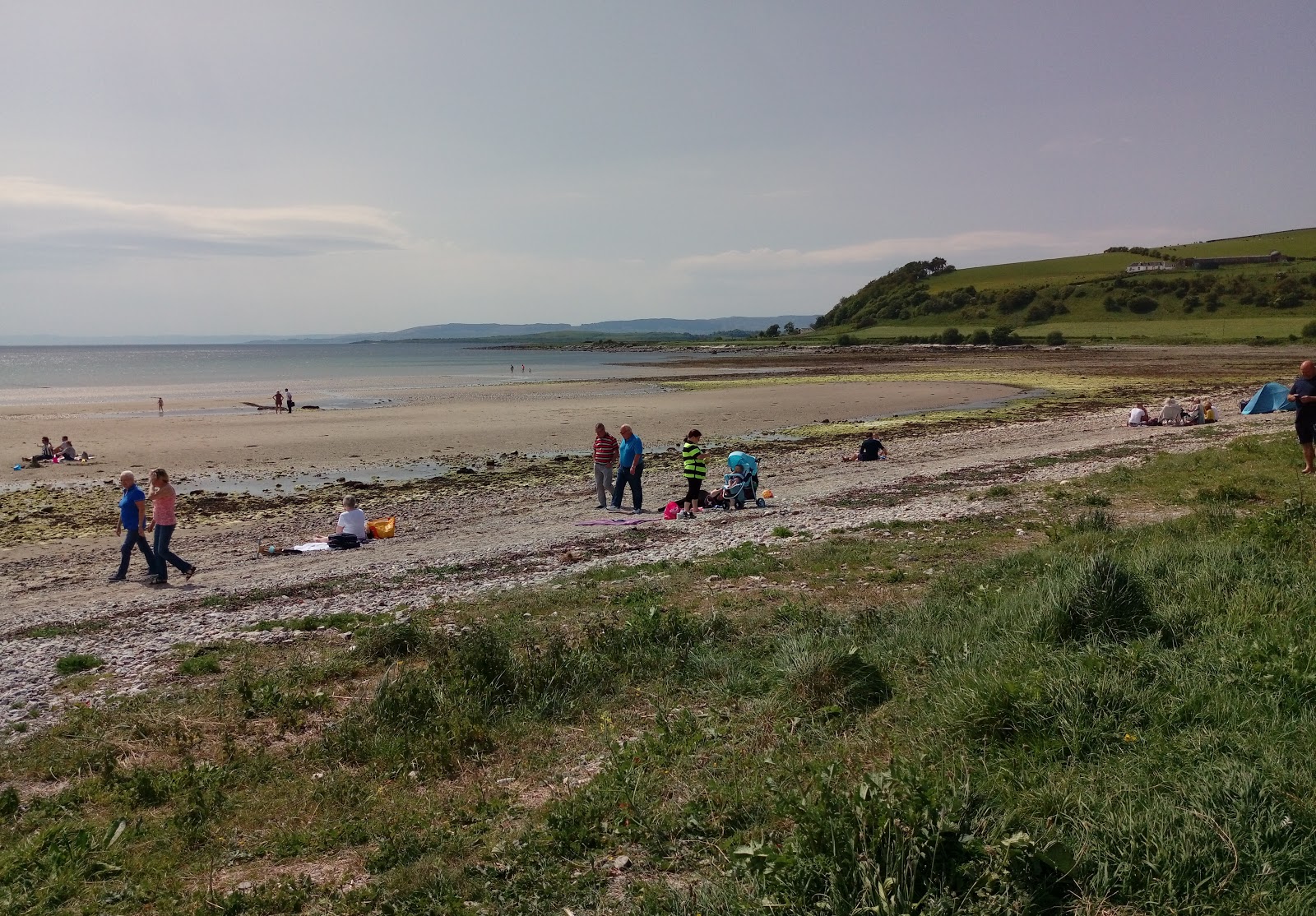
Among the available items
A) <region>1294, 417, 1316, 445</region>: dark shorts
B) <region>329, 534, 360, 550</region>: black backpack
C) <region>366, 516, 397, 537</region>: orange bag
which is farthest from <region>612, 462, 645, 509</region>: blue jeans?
<region>1294, 417, 1316, 445</region>: dark shorts

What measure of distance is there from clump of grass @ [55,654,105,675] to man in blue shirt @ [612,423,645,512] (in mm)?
11042

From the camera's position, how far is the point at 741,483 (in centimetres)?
1819

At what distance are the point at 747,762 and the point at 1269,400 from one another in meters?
30.6

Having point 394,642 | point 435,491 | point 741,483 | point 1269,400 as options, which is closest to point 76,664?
point 394,642

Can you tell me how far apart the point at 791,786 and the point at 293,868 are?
298 cm

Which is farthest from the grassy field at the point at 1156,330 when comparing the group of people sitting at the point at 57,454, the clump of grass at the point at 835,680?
the clump of grass at the point at 835,680

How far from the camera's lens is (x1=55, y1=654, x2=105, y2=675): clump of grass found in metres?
9.09

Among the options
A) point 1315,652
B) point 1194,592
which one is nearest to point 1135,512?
point 1194,592

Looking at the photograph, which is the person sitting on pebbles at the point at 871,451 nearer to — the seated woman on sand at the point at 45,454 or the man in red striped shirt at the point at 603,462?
the man in red striped shirt at the point at 603,462

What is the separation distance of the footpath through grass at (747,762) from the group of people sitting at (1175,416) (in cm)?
2062

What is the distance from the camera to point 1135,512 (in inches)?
524

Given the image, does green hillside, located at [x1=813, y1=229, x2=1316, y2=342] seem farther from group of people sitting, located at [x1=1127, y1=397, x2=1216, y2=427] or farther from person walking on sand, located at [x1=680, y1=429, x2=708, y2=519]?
person walking on sand, located at [x1=680, y1=429, x2=708, y2=519]

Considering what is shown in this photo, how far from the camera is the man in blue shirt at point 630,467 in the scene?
1878 centimetres

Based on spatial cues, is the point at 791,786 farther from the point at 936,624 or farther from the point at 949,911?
the point at 936,624
